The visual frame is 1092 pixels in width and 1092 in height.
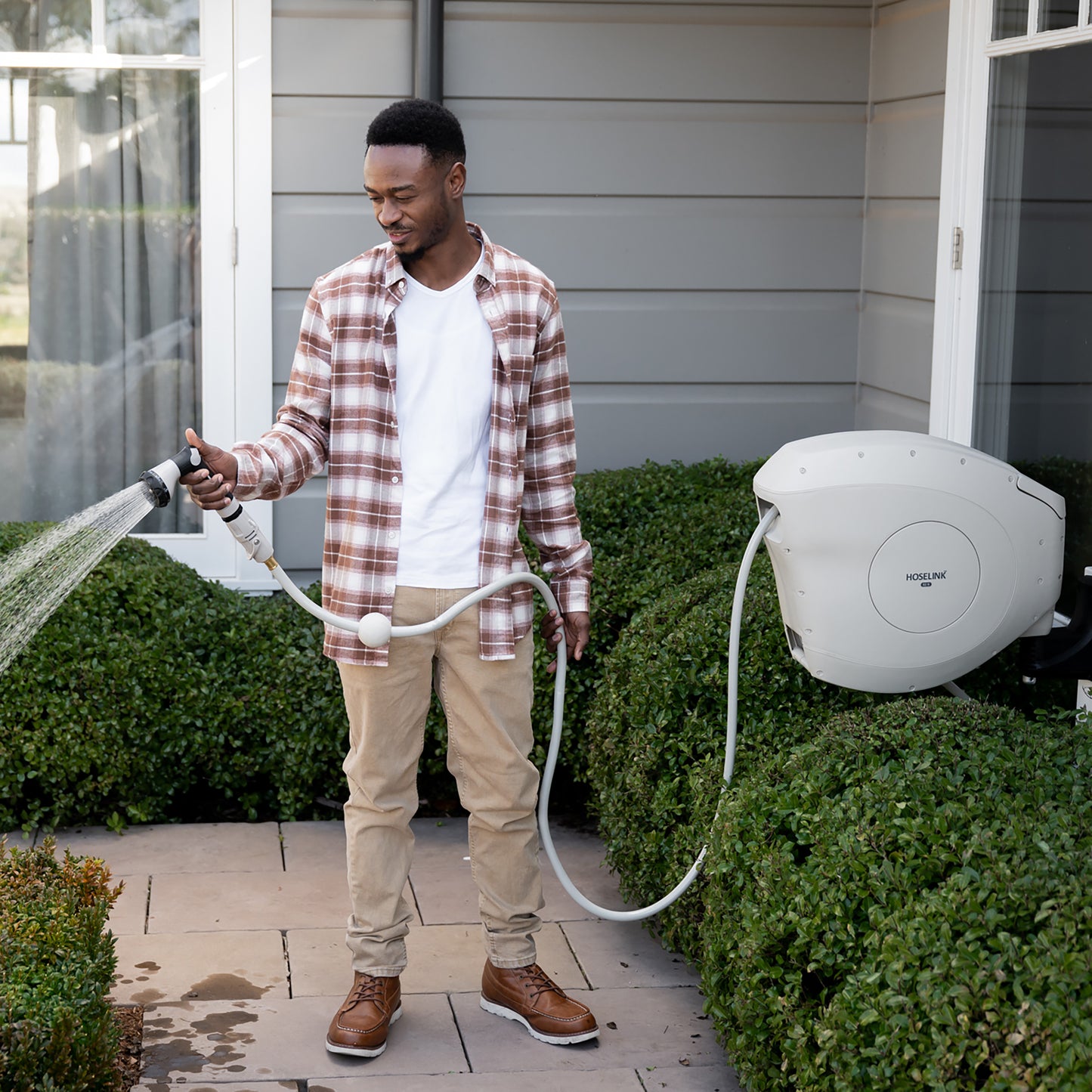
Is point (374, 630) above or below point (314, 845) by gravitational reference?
above

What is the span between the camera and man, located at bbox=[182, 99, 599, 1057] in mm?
2627

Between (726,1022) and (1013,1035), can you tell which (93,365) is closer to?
(726,1022)

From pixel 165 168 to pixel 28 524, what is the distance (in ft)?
3.89

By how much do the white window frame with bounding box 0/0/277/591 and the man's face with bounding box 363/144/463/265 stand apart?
2089 mm

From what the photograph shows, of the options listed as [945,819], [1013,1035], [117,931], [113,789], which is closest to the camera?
[1013,1035]

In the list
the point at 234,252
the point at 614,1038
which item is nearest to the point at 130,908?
the point at 614,1038

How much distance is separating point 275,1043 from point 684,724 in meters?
1.05

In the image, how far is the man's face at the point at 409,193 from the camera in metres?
2.56

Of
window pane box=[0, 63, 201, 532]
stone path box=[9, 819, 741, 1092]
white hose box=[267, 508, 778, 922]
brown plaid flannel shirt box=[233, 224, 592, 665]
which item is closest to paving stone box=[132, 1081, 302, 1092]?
stone path box=[9, 819, 741, 1092]

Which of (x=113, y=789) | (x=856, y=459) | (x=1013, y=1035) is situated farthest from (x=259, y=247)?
(x=1013, y=1035)

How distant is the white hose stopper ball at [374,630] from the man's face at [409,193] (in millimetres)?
651

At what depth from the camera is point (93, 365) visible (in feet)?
15.3

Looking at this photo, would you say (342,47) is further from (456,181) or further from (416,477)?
(416,477)

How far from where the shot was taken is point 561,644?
292 centimetres
